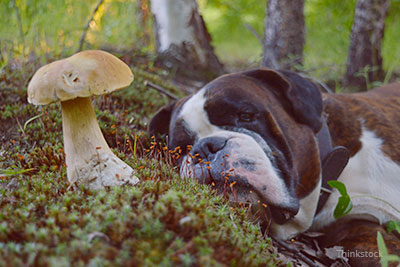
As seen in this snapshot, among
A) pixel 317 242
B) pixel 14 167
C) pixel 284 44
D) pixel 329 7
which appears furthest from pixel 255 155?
pixel 329 7

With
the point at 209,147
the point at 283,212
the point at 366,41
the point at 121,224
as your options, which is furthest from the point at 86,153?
the point at 366,41

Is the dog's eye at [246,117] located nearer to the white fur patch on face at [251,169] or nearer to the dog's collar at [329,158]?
the white fur patch on face at [251,169]

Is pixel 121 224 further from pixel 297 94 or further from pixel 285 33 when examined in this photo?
pixel 285 33

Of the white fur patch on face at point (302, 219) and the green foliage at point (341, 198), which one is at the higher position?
the green foliage at point (341, 198)

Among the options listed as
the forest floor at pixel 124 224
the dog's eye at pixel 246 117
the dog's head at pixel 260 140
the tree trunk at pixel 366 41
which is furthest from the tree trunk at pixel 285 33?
the forest floor at pixel 124 224

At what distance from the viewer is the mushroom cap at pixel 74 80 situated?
1.60 metres

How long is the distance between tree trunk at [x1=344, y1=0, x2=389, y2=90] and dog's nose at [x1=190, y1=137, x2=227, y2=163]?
3.74 m

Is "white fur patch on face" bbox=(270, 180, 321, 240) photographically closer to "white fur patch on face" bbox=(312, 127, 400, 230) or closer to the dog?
the dog

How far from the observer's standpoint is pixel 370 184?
9.00ft

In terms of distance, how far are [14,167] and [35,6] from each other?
180cm

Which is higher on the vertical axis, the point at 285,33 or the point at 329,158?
the point at 285,33

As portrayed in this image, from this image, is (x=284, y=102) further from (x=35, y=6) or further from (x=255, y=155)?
(x=35, y=6)

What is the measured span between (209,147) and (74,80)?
1.08 m

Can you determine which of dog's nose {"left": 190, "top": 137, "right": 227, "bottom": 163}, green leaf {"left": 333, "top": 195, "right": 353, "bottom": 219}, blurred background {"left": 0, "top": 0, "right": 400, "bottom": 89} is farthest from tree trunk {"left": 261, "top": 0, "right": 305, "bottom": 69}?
green leaf {"left": 333, "top": 195, "right": 353, "bottom": 219}
